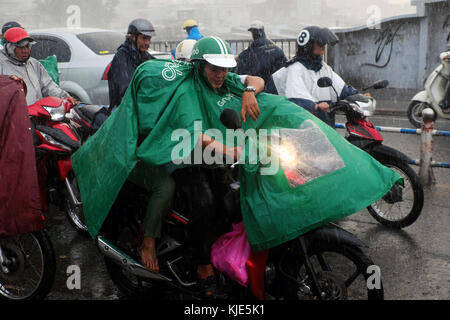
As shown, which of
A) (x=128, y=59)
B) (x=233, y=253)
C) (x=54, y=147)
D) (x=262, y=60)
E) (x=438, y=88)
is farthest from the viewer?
(x=438, y=88)

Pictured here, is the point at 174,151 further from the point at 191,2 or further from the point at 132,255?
the point at 191,2

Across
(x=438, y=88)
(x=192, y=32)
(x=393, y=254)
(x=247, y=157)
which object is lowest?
(x=393, y=254)

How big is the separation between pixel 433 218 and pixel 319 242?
292 centimetres

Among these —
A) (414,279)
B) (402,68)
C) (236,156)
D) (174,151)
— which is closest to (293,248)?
(236,156)

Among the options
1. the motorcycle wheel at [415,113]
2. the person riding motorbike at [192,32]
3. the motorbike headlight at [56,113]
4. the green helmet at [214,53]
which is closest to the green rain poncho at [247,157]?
the green helmet at [214,53]

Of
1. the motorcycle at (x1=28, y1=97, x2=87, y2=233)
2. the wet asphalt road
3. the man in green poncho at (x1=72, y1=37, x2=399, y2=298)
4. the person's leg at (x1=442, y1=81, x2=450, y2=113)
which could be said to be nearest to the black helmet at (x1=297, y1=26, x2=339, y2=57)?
the man in green poncho at (x1=72, y1=37, x2=399, y2=298)

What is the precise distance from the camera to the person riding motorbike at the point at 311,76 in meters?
5.26

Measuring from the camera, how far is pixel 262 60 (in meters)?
8.00

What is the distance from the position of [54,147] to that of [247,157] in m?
2.56

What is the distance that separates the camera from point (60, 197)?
5.50 m

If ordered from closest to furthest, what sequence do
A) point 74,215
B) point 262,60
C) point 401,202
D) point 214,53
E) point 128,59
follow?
point 214,53, point 401,202, point 74,215, point 128,59, point 262,60

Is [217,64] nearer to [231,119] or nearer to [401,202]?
[231,119]

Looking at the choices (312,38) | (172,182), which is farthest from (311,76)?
(172,182)

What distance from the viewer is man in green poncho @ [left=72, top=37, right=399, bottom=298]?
3.06 m
